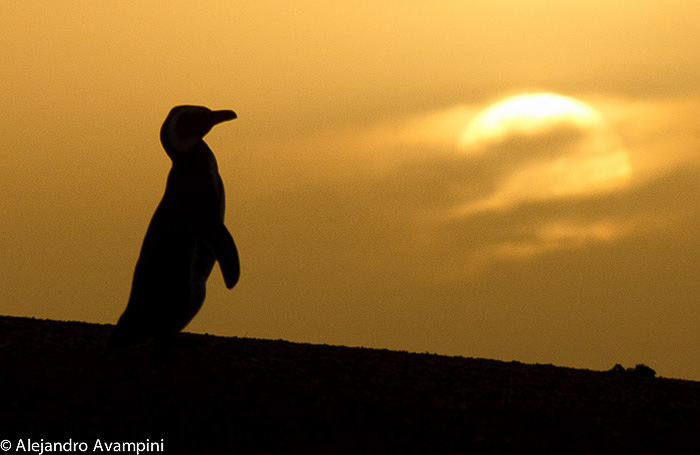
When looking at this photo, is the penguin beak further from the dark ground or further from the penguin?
the dark ground

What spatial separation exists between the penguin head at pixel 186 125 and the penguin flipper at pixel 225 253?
0.96 m

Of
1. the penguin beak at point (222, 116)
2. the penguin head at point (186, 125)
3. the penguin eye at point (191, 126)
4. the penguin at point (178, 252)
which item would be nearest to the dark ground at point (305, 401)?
the penguin at point (178, 252)

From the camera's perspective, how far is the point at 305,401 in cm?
995

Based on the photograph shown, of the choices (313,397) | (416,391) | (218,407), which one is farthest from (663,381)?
(218,407)

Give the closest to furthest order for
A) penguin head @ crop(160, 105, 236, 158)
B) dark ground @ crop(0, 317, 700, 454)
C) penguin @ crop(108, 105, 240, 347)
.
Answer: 1. dark ground @ crop(0, 317, 700, 454)
2. penguin @ crop(108, 105, 240, 347)
3. penguin head @ crop(160, 105, 236, 158)

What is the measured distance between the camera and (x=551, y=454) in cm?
927

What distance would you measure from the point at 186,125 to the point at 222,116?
0.38 m

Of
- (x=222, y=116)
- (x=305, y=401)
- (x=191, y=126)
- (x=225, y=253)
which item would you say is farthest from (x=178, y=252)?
(x=305, y=401)

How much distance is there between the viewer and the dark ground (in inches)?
357

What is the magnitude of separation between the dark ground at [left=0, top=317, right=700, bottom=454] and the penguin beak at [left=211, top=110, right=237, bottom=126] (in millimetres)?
2359

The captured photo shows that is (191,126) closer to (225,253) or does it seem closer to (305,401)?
(225,253)

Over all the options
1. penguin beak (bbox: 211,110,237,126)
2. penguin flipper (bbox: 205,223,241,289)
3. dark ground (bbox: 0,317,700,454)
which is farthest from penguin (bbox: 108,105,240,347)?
dark ground (bbox: 0,317,700,454)

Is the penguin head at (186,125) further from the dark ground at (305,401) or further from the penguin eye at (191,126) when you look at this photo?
the dark ground at (305,401)

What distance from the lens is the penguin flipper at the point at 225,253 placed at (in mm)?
11109
